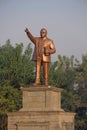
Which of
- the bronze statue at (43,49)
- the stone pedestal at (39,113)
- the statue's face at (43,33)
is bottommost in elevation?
the stone pedestal at (39,113)

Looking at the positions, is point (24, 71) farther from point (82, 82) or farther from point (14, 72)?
point (82, 82)

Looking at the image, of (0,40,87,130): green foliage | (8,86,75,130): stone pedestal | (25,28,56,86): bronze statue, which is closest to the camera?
(8,86,75,130): stone pedestal

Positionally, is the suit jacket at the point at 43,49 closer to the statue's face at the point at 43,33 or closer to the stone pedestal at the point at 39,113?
the statue's face at the point at 43,33

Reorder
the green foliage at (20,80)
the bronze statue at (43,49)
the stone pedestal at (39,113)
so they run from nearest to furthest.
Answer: the stone pedestal at (39,113) → the bronze statue at (43,49) → the green foliage at (20,80)

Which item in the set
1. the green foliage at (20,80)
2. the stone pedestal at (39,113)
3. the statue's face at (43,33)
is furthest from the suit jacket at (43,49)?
the green foliage at (20,80)

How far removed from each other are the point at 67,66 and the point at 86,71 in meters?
7.67

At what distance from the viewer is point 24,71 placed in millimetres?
36688

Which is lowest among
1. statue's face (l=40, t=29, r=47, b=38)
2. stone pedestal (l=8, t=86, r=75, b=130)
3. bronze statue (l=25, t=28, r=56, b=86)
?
stone pedestal (l=8, t=86, r=75, b=130)

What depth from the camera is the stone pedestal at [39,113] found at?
67.9ft

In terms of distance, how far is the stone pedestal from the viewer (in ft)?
67.9

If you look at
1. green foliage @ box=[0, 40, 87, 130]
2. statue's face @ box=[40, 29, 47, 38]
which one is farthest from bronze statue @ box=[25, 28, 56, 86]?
green foliage @ box=[0, 40, 87, 130]

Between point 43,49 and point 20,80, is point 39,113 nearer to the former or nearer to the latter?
point 43,49

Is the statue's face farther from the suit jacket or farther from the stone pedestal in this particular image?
the stone pedestal

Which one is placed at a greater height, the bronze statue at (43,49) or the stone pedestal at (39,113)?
the bronze statue at (43,49)
